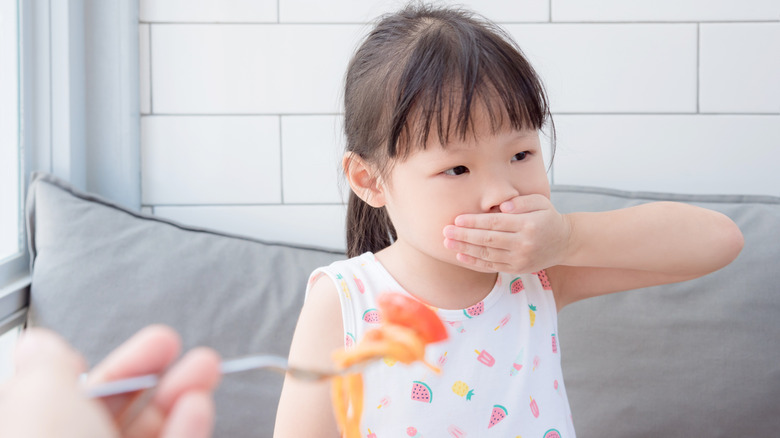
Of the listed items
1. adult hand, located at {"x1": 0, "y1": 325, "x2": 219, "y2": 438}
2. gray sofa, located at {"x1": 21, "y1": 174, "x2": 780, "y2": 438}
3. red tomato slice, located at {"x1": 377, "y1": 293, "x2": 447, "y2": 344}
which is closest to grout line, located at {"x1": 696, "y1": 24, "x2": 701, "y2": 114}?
gray sofa, located at {"x1": 21, "y1": 174, "x2": 780, "y2": 438}

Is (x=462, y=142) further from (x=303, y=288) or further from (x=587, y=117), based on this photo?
(x=587, y=117)

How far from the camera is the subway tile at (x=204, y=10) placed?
1264 millimetres

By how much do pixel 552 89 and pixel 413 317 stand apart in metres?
0.95

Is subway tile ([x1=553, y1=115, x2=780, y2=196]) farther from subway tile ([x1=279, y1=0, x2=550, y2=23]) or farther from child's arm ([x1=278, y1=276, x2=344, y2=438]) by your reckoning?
child's arm ([x1=278, y1=276, x2=344, y2=438])

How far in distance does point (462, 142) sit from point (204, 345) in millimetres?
646

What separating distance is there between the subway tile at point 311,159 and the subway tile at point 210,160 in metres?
0.02

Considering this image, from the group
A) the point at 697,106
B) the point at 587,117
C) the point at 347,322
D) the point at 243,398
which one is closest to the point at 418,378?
the point at 347,322

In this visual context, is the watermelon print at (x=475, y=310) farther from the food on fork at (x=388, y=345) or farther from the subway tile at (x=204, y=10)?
the subway tile at (x=204, y=10)

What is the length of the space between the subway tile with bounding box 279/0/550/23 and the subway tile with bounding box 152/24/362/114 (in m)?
0.02

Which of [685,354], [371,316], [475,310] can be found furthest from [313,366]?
[685,354]

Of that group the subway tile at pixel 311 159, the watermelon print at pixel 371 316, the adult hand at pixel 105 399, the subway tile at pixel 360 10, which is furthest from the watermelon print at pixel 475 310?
the subway tile at pixel 360 10

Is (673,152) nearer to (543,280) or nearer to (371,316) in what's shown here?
(543,280)

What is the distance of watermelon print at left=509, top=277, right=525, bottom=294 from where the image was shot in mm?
763

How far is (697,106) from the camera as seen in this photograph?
128 centimetres
